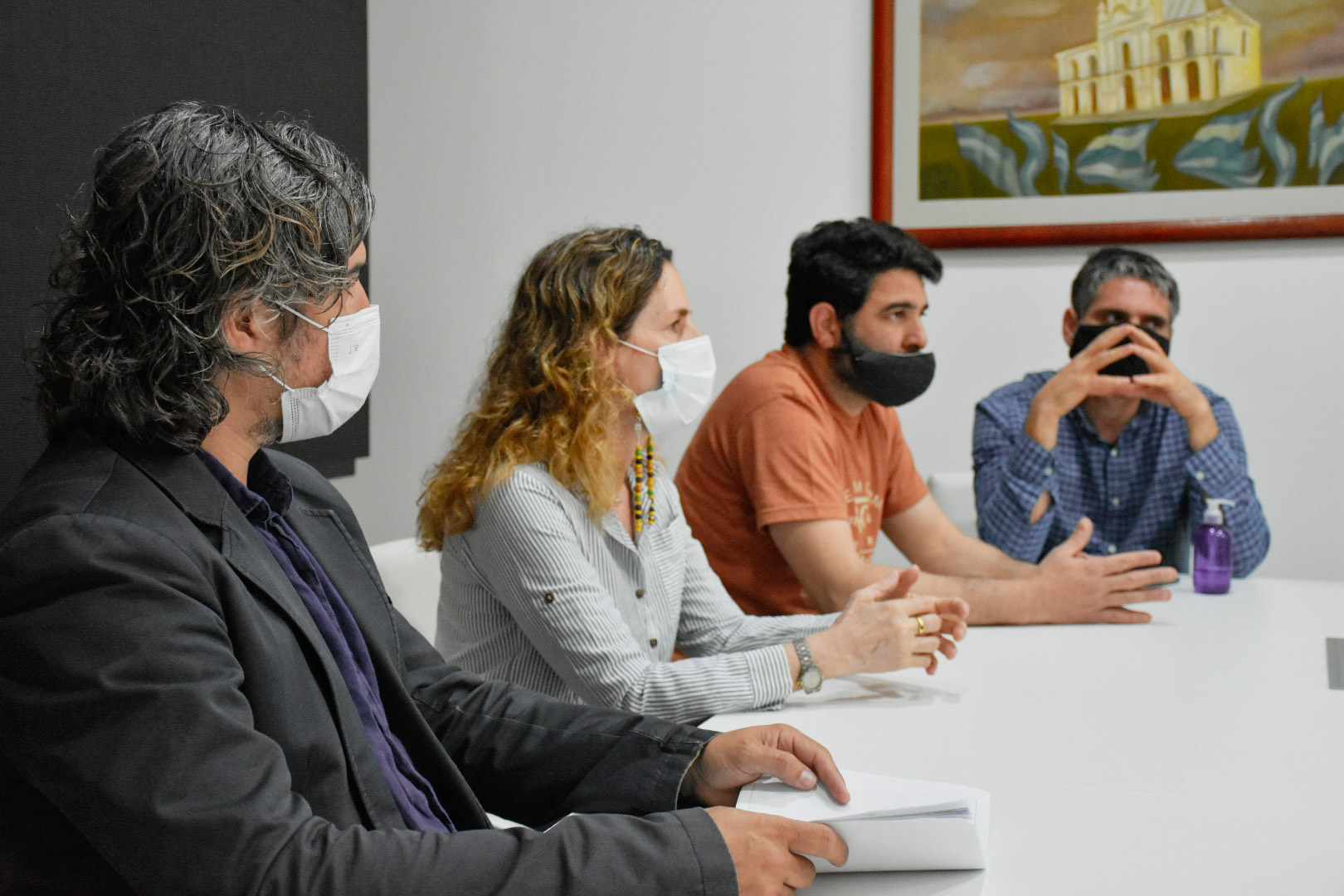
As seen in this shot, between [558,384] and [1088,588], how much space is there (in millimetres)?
953

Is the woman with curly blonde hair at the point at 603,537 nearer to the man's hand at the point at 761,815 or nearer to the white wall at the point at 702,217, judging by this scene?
the man's hand at the point at 761,815

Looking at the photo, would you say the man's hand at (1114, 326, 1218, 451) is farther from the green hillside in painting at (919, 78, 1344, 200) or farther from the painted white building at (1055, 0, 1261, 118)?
the painted white building at (1055, 0, 1261, 118)

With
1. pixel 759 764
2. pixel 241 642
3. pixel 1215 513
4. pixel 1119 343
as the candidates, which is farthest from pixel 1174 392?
pixel 241 642

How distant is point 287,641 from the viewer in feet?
2.91

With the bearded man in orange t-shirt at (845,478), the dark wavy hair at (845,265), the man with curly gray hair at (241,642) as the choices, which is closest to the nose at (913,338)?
the bearded man in orange t-shirt at (845,478)

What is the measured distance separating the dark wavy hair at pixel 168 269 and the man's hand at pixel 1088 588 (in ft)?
4.51

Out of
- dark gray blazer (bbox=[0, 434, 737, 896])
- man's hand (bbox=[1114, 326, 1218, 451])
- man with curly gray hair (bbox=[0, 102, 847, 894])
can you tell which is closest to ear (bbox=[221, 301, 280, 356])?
man with curly gray hair (bbox=[0, 102, 847, 894])

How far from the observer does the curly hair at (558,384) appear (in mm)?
1514

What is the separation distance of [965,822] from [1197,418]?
1661 mm

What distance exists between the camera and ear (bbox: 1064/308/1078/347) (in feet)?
8.30

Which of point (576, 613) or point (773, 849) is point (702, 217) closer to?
point (576, 613)

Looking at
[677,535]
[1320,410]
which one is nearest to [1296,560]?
[1320,410]

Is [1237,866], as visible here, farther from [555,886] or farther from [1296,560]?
[1296,560]

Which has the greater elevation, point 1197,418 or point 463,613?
point 1197,418
